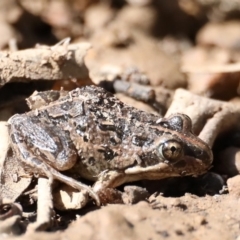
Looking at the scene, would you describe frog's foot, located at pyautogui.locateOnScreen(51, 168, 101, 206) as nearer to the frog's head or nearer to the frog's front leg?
the frog's front leg

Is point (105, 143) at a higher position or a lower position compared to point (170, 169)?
higher

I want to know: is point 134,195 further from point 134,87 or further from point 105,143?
point 134,87

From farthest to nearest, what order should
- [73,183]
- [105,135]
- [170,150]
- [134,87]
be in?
1. [134,87]
2. [105,135]
3. [170,150]
4. [73,183]

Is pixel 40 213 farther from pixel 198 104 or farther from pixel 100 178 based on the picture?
pixel 198 104

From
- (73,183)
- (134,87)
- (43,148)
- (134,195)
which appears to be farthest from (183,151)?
(134,87)

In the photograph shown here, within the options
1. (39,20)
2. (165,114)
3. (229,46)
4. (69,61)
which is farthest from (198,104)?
(39,20)

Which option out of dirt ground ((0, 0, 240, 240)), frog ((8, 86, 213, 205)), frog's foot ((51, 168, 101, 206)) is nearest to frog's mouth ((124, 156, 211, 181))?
frog ((8, 86, 213, 205))

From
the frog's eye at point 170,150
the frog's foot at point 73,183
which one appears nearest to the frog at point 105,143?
the frog's eye at point 170,150
